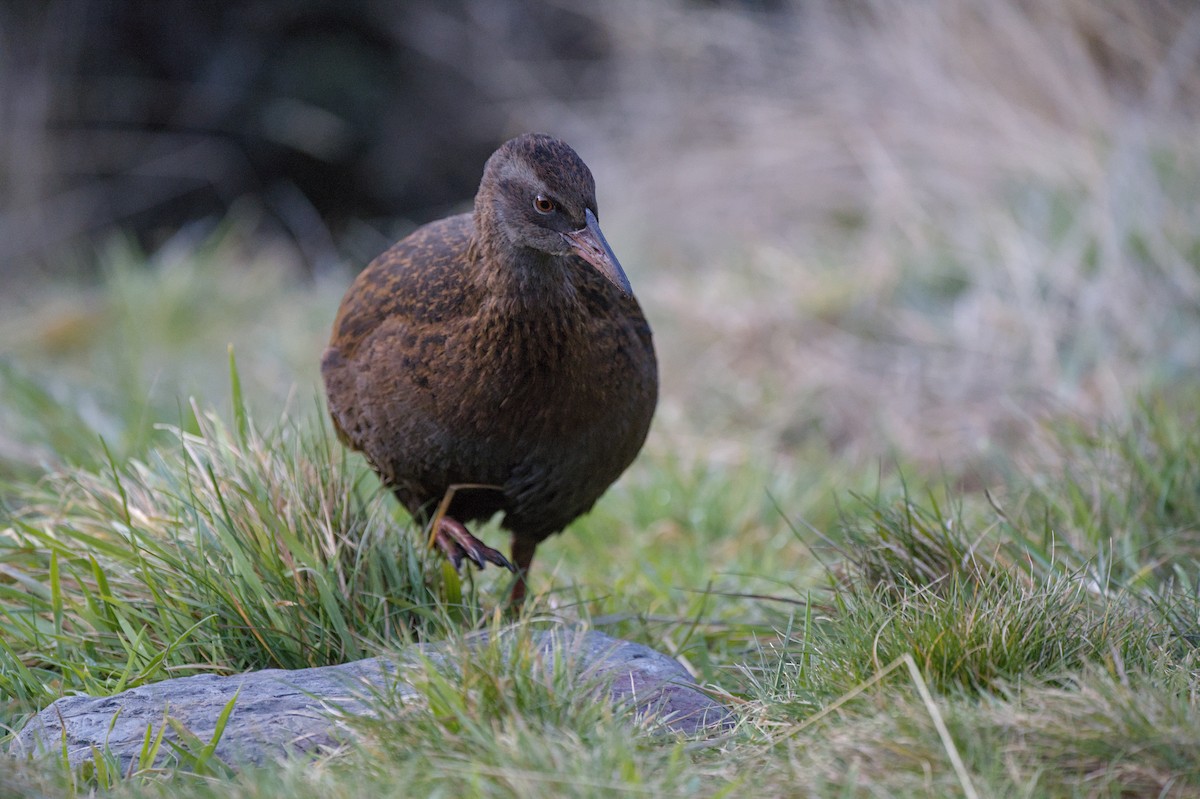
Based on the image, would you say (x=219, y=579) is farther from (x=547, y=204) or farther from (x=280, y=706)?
(x=547, y=204)

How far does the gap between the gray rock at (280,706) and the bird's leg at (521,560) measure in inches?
25.7

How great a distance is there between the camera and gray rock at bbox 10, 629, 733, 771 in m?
2.49

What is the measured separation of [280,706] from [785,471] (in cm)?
268

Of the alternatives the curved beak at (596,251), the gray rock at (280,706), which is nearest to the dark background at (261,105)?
the curved beak at (596,251)

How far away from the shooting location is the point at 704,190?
26.6ft

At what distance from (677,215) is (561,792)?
20.3 feet

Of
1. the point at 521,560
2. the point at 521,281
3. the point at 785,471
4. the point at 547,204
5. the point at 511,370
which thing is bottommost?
the point at 785,471

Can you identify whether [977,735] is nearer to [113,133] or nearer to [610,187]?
[610,187]

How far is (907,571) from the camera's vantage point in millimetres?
3039

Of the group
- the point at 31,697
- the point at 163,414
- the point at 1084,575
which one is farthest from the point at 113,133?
the point at 1084,575

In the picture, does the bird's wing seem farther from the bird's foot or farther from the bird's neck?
the bird's foot

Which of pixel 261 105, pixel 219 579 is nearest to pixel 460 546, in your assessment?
pixel 219 579

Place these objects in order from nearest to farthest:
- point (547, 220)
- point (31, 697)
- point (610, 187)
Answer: point (31, 697) < point (547, 220) < point (610, 187)

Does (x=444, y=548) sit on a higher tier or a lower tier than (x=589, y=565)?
higher
